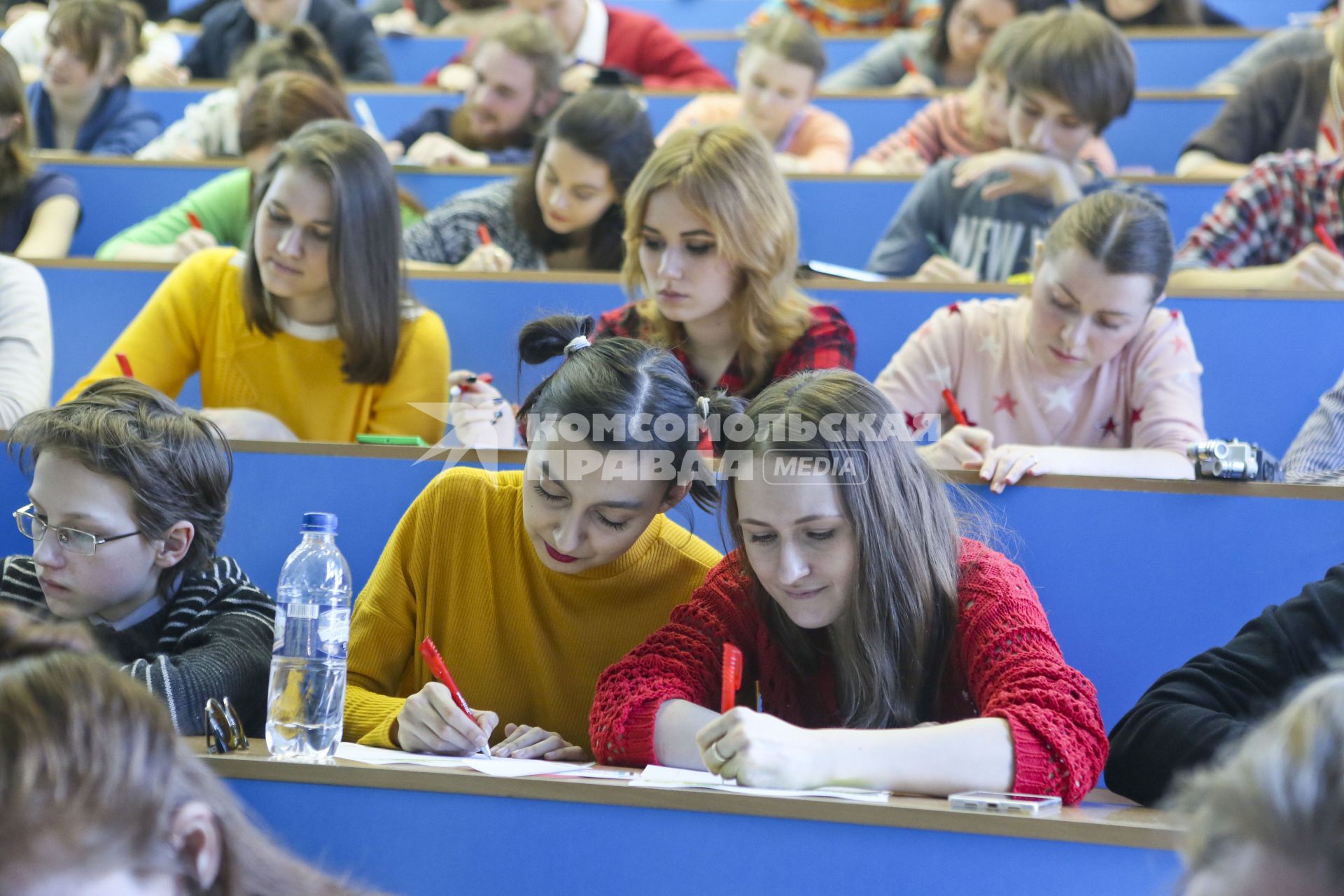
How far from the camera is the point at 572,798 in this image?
1111 mm

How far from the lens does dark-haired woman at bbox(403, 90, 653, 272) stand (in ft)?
8.46

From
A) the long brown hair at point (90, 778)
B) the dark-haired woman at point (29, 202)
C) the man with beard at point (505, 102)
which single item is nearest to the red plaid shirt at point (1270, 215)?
the man with beard at point (505, 102)

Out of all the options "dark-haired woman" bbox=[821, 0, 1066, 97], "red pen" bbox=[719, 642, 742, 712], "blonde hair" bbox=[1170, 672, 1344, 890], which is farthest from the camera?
"dark-haired woman" bbox=[821, 0, 1066, 97]

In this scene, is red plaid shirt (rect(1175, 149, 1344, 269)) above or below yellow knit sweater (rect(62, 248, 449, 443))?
above

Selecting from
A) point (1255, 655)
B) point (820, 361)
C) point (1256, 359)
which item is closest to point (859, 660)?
point (1255, 655)

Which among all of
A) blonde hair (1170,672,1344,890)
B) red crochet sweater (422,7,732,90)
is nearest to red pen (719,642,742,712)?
blonde hair (1170,672,1344,890)

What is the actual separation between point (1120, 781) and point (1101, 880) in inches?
10.8

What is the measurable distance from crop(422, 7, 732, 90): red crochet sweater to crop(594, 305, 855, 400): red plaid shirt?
2022mm

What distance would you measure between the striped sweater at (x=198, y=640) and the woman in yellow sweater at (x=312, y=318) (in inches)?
22.2

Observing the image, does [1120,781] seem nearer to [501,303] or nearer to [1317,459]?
[1317,459]

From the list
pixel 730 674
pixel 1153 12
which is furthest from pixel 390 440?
pixel 1153 12

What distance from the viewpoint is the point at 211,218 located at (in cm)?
288

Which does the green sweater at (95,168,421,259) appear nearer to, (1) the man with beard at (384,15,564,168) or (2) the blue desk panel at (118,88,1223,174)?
(1) the man with beard at (384,15,564,168)

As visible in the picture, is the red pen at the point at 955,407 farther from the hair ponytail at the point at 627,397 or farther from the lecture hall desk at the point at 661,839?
the lecture hall desk at the point at 661,839
